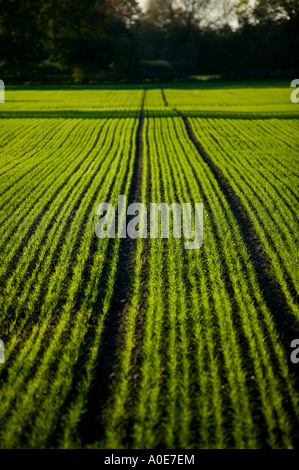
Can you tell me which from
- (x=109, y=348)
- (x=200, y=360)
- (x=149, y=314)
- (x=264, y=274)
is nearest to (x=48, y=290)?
(x=109, y=348)

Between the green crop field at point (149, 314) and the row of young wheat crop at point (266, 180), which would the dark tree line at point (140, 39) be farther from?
the green crop field at point (149, 314)

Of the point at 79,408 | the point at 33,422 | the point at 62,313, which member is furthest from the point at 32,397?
the point at 62,313

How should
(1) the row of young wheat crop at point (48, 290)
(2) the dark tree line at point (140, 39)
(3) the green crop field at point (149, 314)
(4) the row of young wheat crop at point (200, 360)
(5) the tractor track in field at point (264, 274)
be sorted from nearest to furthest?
1. (4) the row of young wheat crop at point (200, 360)
2. (3) the green crop field at point (149, 314)
3. (1) the row of young wheat crop at point (48, 290)
4. (5) the tractor track in field at point (264, 274)
5. (2) the dark tree line at point (140, 39)

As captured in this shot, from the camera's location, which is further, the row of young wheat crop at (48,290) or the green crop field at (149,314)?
the row of young wheat crop at (48,290)

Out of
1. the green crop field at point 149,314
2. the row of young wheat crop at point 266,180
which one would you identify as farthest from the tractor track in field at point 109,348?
the row of young wheat crop at point 266,180

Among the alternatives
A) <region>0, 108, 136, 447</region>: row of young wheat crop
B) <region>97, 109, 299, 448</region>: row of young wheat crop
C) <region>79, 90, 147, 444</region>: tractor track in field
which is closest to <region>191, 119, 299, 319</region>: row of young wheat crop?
<region>97, 109, 299, 448</region>: row of young wheat crop
